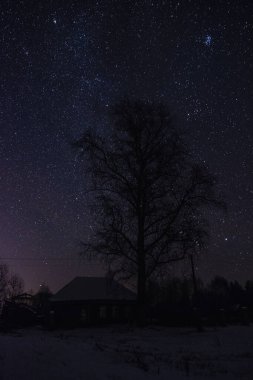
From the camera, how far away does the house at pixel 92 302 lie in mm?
33156

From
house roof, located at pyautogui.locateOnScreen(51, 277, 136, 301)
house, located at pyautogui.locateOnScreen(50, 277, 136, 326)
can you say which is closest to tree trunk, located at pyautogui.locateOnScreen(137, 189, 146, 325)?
house, located at pyautogui.locateOnScreen(50, 277, 136, 326)

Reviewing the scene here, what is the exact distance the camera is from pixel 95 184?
2094 centimetres

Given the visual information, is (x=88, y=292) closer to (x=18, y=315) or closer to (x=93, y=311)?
(x=93, y=311)

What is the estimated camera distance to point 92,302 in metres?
33.1

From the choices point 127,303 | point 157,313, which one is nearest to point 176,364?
point 157,313

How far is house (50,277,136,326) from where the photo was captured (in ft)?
109

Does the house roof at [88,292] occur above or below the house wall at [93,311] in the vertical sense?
above

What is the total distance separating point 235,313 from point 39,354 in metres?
27.6

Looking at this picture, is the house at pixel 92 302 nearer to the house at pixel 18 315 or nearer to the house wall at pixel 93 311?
the house wall at pixel 93 311

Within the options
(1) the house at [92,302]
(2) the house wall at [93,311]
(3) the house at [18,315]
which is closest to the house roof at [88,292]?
(1) the house at [92,302]

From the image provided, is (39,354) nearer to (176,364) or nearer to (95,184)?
(176,364)

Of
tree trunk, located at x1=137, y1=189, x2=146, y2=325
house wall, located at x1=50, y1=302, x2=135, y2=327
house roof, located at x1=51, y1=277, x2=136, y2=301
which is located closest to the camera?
tree trunk, located at x1=137, y1=189, x2=146, y2=325

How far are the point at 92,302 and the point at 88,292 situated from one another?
2131 mm

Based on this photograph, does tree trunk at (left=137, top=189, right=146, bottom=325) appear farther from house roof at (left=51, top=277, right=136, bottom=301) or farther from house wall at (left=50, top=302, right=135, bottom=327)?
house roof at (left=51, top=277, right=136, bottom=301)
